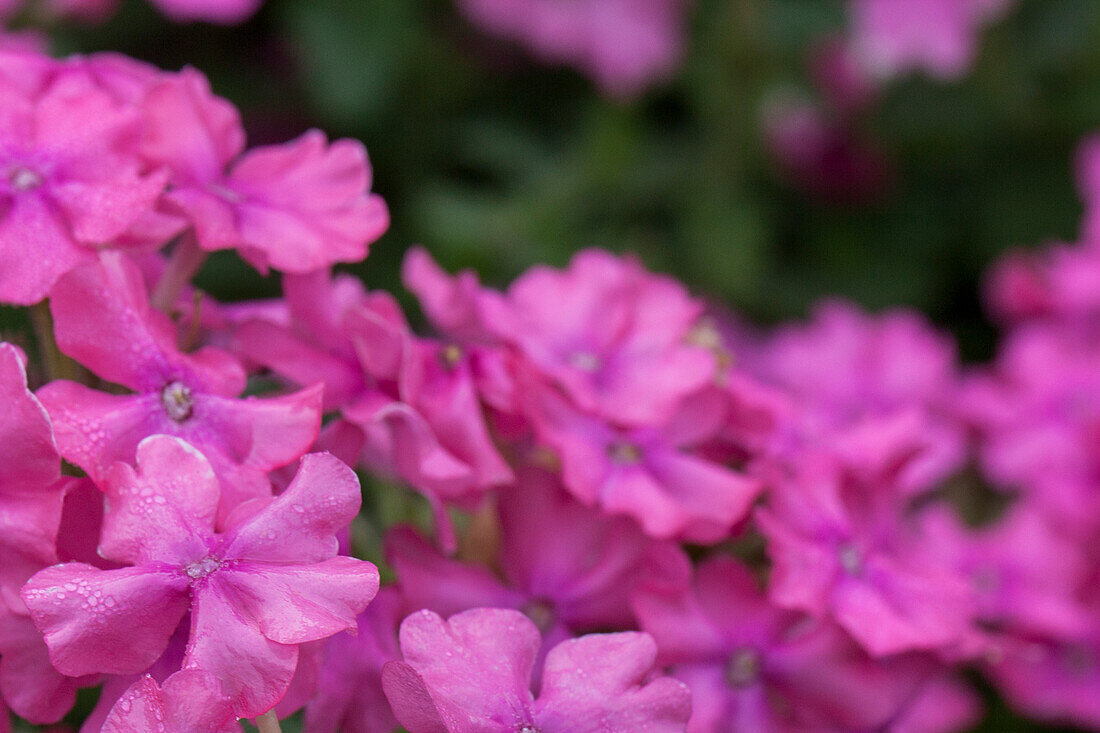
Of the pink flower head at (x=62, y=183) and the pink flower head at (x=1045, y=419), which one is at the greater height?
the pink flower head at (x=62, y=183)

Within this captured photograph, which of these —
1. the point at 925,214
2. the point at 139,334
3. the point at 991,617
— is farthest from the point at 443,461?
the point at 925,214

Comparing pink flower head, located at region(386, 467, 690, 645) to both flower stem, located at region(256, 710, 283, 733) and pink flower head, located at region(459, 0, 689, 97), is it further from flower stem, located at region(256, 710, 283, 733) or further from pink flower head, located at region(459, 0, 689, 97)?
pink flower head, located at region(459, 0, 689, 97)

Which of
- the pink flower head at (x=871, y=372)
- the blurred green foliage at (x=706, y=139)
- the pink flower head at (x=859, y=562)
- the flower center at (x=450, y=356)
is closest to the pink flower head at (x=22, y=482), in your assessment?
the flower center at (x=450, y=356)

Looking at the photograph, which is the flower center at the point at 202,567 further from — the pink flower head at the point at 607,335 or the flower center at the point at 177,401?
the pink flower head at the point at 607,335

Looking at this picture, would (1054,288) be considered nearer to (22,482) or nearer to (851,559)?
(851,559)

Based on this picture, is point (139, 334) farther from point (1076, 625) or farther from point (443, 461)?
point (1076, 625)

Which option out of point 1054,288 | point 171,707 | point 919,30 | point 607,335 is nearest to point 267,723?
point 171,707
